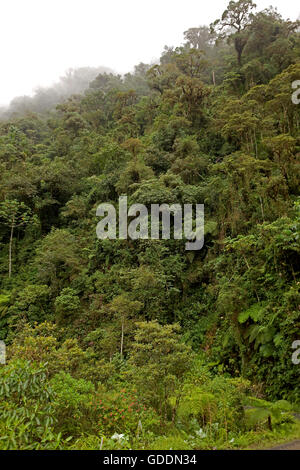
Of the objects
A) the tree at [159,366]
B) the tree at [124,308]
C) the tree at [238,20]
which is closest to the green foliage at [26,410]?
the tree at [159,366]

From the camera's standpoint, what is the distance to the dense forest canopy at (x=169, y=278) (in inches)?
181

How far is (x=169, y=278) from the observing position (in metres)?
10.7

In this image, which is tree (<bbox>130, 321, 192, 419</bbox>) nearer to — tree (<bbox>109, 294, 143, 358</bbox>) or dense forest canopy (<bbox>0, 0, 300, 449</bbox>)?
dense forest canopy (<bbox>0, 0, 300, 449</bbox>)

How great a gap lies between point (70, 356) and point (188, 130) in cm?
1586

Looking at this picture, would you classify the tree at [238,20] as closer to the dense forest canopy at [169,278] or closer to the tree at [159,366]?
the dense forest canopy at [169,278]

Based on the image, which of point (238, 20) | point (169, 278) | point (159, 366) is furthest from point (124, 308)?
point (238, 20)

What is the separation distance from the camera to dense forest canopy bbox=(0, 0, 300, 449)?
181 inches

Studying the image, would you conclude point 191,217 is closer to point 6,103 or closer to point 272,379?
point 272,379

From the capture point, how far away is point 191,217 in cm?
1220

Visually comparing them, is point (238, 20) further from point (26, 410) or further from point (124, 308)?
point (26, 410)

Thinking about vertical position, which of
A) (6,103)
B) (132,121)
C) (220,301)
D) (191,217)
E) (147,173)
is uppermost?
(6,103)

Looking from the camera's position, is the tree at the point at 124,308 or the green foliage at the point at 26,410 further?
the tree at the point at 124,308

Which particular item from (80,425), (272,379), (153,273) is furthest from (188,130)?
(80,425)

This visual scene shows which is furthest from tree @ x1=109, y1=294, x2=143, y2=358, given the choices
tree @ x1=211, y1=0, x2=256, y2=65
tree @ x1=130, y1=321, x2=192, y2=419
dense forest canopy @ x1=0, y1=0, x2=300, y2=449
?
tree @ x1=211, y1=0, x2=256, y2=65
